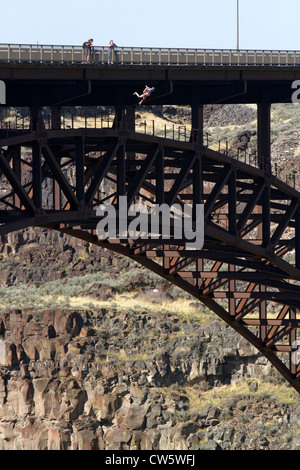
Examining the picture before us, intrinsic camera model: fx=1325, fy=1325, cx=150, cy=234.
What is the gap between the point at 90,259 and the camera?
94.0 metres

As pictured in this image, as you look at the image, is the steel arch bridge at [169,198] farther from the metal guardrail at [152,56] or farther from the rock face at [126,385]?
the rock face at [126,385]

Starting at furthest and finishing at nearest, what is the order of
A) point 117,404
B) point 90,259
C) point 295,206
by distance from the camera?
point 90,259
point 117,404
point 295,206

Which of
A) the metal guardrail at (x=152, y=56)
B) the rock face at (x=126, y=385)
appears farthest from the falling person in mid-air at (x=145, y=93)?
the rock face at (x=126, y=385)

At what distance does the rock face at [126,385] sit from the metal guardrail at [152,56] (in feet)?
92.1

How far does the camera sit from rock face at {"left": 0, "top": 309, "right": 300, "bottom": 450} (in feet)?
247

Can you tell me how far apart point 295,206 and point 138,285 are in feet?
119

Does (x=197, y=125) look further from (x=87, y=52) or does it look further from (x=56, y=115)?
(x=56, y=115)

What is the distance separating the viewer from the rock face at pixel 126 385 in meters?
75.3

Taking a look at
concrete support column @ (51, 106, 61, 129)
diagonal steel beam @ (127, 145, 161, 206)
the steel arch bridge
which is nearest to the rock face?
the steel arch bridge

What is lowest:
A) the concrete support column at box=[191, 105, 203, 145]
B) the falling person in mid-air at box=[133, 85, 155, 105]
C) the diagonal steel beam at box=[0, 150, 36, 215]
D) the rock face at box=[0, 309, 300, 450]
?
the rock face at box=[0, 309, 300, 450]

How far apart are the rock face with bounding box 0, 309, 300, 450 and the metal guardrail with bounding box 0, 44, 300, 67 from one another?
92.1 ft

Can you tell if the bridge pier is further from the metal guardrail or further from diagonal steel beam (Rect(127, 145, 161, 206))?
diagonal steel beam (Rect(127, 145, 161, 206))
